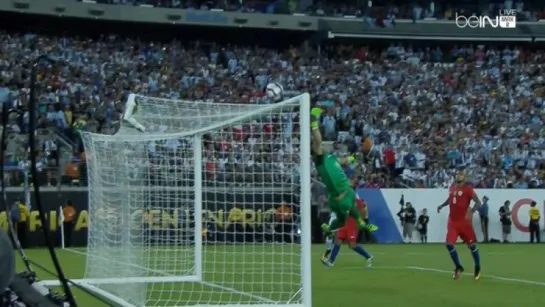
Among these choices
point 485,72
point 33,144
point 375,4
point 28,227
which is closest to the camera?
point 33,144

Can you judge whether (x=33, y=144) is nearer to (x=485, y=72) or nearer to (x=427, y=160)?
(x=427, y=160)

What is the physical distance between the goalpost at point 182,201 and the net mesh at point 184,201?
20 mm

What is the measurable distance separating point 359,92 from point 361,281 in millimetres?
25176

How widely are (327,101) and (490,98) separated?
7669 millimetres

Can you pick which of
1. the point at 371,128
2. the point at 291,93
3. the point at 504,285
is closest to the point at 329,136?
the point at 371,128

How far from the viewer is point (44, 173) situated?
29.1 meters

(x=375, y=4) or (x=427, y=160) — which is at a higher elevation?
(x=375, y=4)

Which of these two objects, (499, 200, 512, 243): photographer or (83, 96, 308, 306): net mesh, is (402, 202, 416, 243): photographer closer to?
(499, 200, 512, 243): photographer

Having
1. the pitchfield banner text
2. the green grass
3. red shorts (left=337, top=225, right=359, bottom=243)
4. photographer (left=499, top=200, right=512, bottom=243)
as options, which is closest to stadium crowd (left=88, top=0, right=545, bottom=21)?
photographer (left=499, top=200, right=512, bottom=243)

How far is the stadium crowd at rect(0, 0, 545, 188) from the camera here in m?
34.6

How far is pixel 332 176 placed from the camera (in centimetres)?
1670

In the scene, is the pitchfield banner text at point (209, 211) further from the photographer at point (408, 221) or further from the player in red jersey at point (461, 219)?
the photographer at point (408, 221)

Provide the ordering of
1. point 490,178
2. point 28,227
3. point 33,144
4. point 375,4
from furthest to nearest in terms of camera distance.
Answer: point 375,4 → point 490,178 → point 28,227 → point 33,144

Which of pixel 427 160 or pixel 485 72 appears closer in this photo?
pixel 427 160
